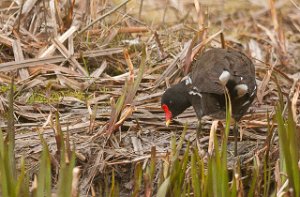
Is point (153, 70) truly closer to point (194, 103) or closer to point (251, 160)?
point (194, 103)

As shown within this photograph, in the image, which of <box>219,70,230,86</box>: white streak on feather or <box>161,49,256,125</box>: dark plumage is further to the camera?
<box>161,49,256,125</box>: dark plumage

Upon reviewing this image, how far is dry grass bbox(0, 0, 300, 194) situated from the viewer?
5211mm

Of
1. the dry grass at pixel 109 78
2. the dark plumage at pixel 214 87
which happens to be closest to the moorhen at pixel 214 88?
the dark plumage at pixel 214 87

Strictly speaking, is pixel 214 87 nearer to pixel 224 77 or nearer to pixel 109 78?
pixel 224 77

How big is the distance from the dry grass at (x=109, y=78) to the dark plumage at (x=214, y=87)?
0.53 ft

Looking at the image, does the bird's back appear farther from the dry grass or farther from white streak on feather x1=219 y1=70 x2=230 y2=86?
the dry grass

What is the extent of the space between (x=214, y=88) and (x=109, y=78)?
1071 mm

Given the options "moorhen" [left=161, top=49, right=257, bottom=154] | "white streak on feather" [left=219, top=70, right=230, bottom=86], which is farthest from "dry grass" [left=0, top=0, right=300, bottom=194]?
"white streak on feather" [left=219, top=70, right=230, bottom=86]

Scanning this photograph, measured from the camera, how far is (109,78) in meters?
Result: 5.98

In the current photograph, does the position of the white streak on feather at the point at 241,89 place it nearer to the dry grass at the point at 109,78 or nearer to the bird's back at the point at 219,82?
the bird's back at the point at 219,82

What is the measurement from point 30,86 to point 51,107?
28cm

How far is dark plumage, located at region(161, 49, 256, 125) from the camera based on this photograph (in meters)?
5.18

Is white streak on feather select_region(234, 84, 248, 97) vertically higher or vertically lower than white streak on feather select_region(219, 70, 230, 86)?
lower

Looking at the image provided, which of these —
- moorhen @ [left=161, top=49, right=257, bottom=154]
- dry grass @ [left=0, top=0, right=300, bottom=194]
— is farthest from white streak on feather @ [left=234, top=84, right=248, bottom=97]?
dry grass @ [left=0, top=0, right=300, bottom=194]
